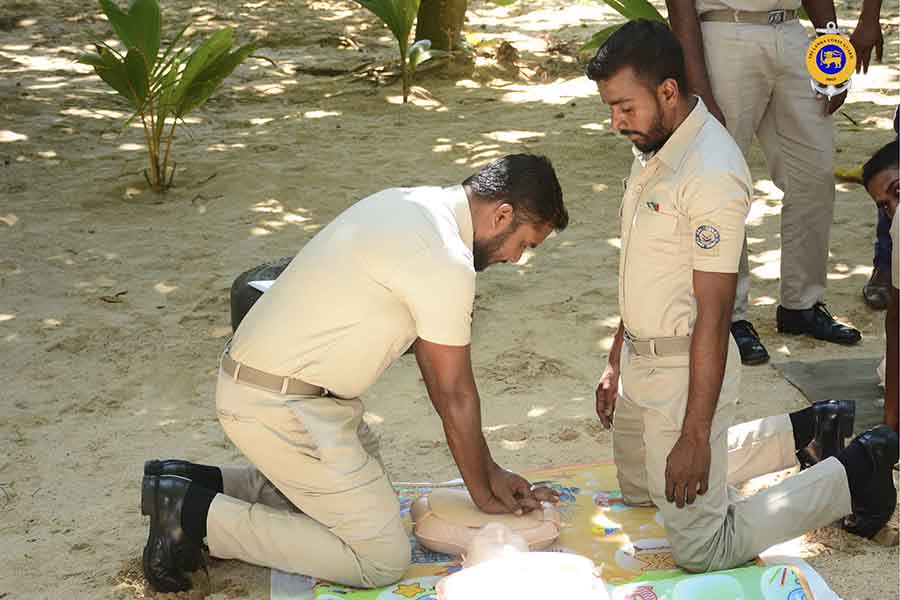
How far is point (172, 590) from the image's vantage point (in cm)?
296

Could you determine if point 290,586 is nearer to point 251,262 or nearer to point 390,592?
point 390,592

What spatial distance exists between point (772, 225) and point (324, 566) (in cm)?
329

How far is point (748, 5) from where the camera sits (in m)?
4.00

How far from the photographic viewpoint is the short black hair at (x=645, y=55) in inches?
107

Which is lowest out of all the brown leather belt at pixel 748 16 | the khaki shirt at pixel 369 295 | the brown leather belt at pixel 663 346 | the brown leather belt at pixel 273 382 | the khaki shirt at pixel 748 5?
the brown leather belt at pixel 273 382

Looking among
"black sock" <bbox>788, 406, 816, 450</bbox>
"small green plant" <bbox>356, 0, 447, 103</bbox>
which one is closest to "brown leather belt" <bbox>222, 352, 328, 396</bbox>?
"black sock" <bbox>788, 406, 816, 450</bbox>

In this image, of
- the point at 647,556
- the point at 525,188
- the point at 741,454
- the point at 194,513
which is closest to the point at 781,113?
the point at 741,454

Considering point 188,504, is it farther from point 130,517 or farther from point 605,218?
point 605,218

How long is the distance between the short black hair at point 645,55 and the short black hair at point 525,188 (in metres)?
0.25

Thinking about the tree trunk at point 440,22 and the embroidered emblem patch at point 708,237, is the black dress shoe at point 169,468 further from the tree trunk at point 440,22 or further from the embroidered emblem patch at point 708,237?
the tree trunk at point 440,22

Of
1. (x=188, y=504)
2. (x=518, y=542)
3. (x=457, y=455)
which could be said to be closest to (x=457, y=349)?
(x=457, y=455)

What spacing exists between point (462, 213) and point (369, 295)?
0.94 feet

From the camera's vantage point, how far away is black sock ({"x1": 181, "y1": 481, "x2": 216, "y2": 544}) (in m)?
2.96

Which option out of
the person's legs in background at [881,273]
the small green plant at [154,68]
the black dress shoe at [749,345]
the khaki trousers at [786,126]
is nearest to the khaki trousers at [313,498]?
the black dress shoe at [749,345]
